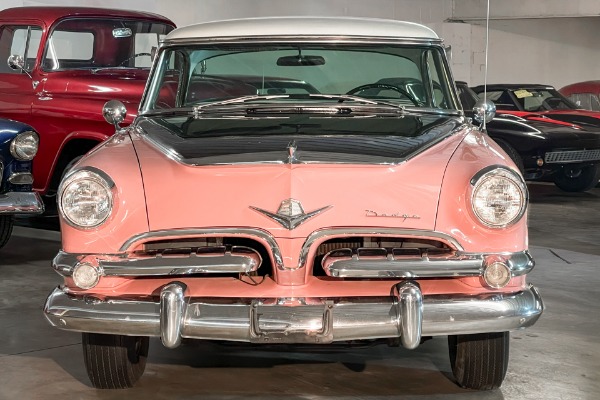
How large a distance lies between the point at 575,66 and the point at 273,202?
1966cm

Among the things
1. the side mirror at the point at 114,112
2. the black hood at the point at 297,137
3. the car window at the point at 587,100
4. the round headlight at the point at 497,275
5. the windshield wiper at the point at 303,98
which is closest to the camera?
the round headlight at the point at 497,275

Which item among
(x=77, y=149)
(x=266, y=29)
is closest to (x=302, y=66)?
(x=266, y=29)

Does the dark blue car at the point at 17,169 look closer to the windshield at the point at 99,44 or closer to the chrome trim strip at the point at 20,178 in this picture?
the chrome trim strip at the point at 20,178

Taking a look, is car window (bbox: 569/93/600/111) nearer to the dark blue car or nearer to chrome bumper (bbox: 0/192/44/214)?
the dark blue car

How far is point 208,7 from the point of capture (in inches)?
597

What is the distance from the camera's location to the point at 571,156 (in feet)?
38.5

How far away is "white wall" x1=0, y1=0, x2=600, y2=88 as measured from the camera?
19.5m

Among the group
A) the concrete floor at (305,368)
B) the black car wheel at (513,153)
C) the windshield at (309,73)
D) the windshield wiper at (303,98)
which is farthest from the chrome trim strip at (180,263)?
the black car wheel at (513,153)

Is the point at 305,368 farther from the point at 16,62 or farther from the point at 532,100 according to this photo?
the point at 532,100

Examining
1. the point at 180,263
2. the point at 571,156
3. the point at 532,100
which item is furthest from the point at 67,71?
the point at 532,100

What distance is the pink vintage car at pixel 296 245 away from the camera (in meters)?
3.72

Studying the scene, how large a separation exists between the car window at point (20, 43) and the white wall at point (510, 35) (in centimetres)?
915

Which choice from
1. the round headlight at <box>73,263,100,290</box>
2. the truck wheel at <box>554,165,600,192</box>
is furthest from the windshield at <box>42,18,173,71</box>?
the truck wheel at <box>554,165,600,192</box>

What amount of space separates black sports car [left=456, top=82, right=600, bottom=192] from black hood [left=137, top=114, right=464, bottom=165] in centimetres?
708
